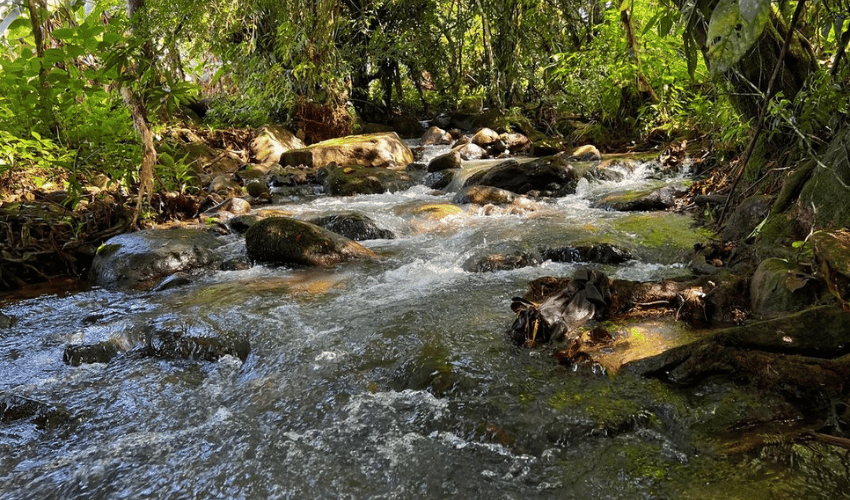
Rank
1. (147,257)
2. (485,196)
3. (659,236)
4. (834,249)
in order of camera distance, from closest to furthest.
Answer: (834,249) → (659,236) → (147,257) → (485,196)

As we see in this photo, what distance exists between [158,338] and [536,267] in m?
3.04

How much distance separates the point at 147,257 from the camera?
528 centimetres

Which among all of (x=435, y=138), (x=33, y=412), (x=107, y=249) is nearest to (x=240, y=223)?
(x=107, y=249)

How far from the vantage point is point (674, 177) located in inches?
318

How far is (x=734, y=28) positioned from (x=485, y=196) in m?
6.56

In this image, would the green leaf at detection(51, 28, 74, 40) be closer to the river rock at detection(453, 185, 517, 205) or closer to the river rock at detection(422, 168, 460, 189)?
the river rock at detection(453, 185, 517, 205)

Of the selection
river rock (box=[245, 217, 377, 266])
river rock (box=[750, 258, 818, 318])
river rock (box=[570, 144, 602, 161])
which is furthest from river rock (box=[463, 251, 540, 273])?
river rock (box=[570, 144, 602, 161])

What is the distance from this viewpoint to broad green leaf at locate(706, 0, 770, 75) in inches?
31.0

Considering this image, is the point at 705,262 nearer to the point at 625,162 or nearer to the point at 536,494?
the point at 536,494

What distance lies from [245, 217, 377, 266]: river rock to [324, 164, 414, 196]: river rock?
131 inches

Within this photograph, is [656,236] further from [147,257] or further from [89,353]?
[147,257]

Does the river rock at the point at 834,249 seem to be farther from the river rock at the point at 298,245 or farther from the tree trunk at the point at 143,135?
the tree trunk at the point at 143,135

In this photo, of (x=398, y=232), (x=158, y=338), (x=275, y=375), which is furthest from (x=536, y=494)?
(x=398, y=232)

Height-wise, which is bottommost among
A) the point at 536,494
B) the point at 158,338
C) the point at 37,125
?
the point at 536,494
